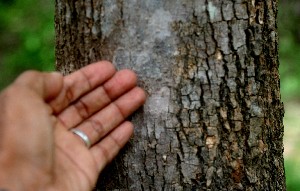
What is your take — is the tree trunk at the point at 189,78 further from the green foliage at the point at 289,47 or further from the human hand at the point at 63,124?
the green foliage at the point at 289,47

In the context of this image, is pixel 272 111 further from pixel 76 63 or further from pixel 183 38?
pixel 76 63

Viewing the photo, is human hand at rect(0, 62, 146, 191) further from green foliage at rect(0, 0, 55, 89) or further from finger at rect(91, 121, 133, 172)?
green foliage at rect(0, 0, 55, 89)

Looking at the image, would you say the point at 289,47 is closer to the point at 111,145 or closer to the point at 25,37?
the point at 25,37


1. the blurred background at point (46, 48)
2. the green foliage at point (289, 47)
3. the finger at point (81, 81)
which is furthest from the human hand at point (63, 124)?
the green foliage at point (289, 47)

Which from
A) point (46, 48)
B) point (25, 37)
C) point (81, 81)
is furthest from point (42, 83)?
point (25, 37)

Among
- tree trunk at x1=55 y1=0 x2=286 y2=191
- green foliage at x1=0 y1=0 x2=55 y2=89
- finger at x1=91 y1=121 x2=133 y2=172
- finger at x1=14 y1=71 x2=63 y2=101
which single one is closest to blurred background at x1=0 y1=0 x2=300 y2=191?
green foliage at x1=0 y1=0 x2=55 y2=89

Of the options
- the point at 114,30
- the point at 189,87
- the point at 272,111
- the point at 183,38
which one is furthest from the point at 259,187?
the point at 114,30

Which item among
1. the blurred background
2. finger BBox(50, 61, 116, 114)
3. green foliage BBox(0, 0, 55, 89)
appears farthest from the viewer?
green foliage BBox(0, 0, 55, 89)
